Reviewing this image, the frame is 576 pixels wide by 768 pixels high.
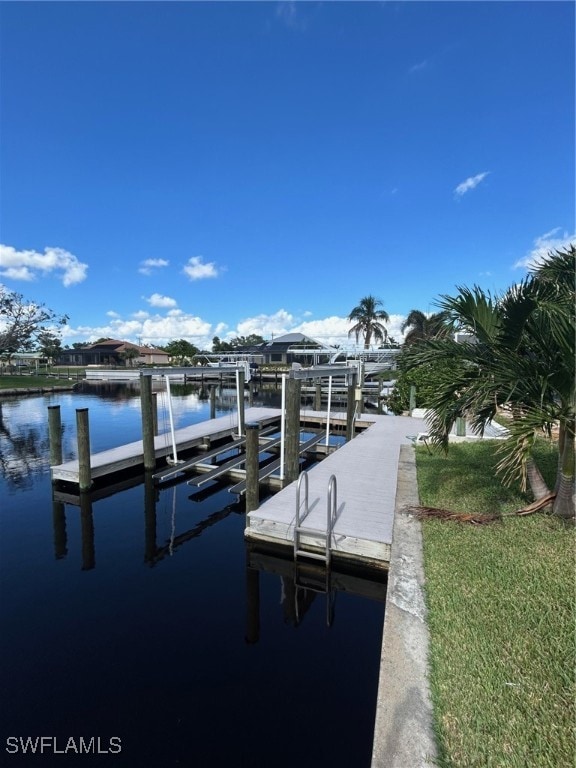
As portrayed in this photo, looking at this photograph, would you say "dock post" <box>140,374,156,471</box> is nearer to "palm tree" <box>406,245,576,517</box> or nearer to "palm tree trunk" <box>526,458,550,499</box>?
"palm tree" <box>406,245,576,517</box>

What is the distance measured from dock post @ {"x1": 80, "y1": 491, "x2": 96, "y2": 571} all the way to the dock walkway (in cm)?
73

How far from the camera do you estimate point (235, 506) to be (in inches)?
377

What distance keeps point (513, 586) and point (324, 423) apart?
45.4 feet

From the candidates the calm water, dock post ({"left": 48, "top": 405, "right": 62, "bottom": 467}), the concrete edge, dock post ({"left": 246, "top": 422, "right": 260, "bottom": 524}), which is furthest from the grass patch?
dock post ({"left": 48, "top": 405, "right": 62, "bottom": 467})

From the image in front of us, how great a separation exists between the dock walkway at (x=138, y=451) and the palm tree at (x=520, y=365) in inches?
331

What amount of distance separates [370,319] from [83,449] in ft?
154

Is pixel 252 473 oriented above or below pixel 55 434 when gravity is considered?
below

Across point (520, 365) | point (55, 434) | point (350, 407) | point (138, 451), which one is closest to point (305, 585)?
point (520, 365)

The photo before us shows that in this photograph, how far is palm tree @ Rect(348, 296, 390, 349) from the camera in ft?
172

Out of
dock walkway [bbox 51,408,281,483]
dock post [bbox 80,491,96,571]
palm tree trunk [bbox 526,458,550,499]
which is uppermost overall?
palm tree trunk [bbox 526,458,550,499]

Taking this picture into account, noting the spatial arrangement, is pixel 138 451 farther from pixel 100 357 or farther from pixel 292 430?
pixel 100 357

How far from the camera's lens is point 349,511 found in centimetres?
677

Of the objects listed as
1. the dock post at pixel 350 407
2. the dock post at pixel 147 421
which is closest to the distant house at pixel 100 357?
the dock post at pixel 350 407

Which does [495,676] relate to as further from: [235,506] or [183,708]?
[235,506]
